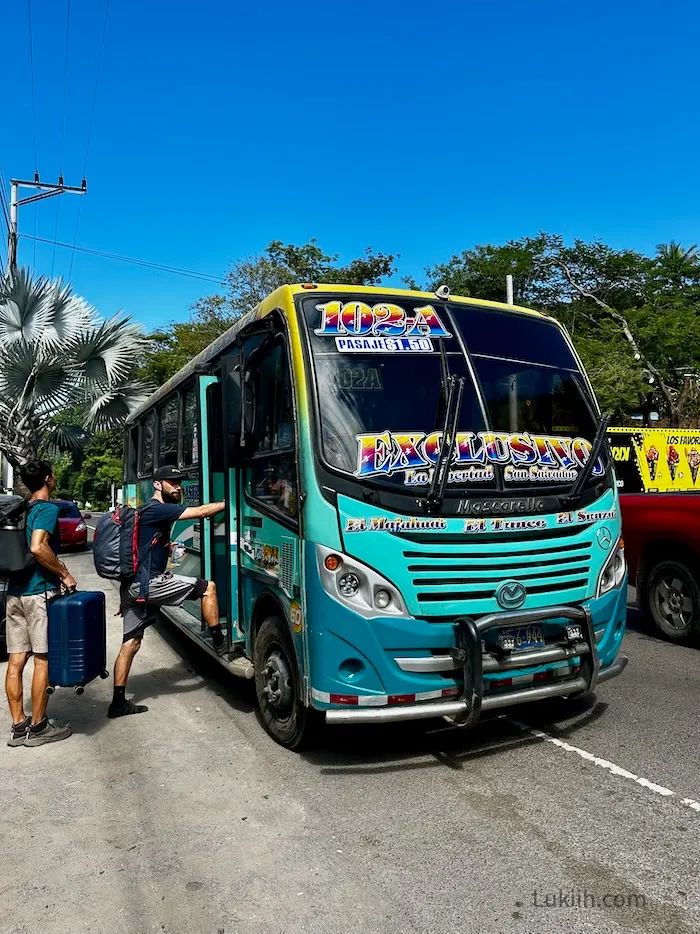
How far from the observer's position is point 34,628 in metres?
5.15

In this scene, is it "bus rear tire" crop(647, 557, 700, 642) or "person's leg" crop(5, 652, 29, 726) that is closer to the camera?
"person's leg" crop(5, 652, 29, 726)

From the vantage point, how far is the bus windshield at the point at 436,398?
4.42 metres

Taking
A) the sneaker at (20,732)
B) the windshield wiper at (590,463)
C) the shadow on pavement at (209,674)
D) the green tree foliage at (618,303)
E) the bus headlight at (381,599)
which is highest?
the green tree foliage at (618,303)

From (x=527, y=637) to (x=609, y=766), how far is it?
2.94ft

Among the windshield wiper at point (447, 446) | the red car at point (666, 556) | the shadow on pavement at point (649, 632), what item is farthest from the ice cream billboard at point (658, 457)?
the windshield wiper at point (447, 446)

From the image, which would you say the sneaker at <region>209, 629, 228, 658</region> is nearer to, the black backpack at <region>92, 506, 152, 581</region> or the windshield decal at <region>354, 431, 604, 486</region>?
the black backpack at <region>92, 506, 152, 581</region>

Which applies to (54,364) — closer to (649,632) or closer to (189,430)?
(189,430)

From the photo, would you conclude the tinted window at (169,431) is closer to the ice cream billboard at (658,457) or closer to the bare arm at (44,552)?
the bare arm at (44,552)

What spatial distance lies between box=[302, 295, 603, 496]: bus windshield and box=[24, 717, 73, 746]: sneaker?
9.20 ft

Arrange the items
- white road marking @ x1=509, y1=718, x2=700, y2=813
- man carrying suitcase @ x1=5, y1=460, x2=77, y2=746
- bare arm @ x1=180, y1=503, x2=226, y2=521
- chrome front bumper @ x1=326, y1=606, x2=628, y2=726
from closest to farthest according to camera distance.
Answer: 1. white road marking @ x1=509, y1=718, x2=700, y2=813
2. chrome front bumper @ x1=326, y1=606, x2=628, y2=726
3. man carrying suitcase @ x1=5, y1=460, x2=77, y2=746
4. bare arm @ x1=180, y1=503, x2=226, y2=521

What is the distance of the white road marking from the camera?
13.1ft

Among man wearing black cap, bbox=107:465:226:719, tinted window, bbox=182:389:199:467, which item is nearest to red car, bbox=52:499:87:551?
tinted window, bbox=182:389:199:467

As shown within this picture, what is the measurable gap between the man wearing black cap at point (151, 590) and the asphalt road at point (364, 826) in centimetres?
39

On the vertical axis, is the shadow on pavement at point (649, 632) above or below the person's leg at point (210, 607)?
below
